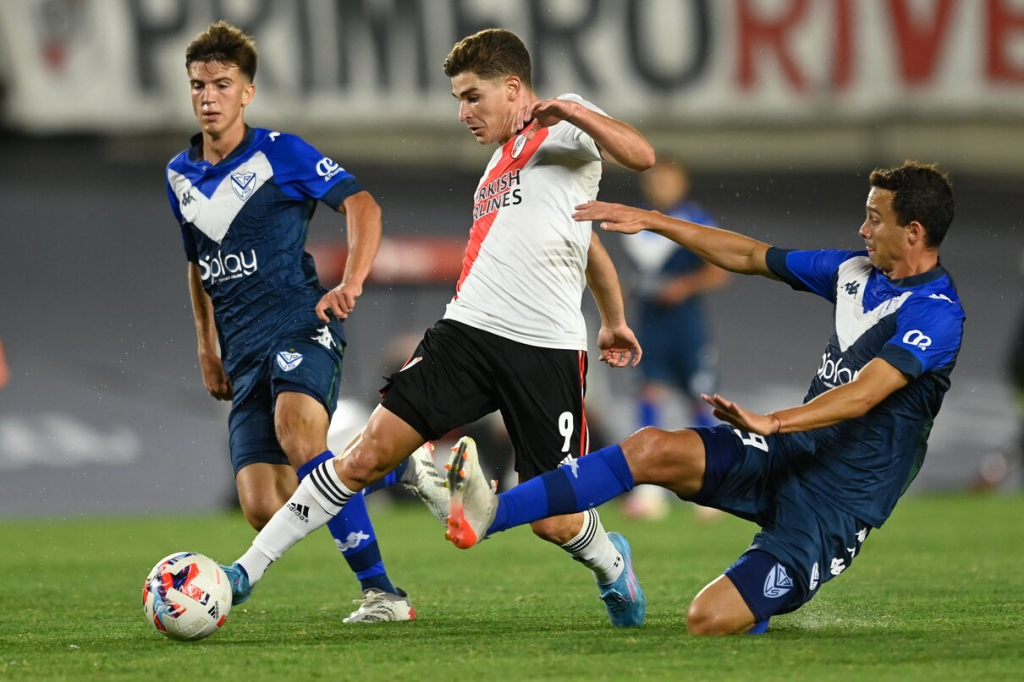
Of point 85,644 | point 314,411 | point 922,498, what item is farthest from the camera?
point 922,498

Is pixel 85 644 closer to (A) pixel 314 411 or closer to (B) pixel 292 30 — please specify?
(A) pixel 314 411

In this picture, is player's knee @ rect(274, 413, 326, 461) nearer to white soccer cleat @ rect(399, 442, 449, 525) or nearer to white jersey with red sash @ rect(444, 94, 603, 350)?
white soccer cleat @ rect(399, 442, 449, 525)

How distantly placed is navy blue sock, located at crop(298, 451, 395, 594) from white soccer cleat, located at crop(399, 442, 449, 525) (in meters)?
0.25

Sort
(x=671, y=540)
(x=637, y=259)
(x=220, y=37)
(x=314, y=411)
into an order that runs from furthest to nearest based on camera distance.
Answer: (x=637, y=259) < (x=671, y=540) < (x=220, y=37) < (x=314, y=411)

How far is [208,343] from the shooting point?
5.49 metres

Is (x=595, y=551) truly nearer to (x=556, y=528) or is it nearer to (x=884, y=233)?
(x=556, y=528)

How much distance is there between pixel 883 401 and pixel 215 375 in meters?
2.50

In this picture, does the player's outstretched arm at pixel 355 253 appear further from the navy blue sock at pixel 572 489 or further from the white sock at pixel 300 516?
the navy blue sock at pixel 572 489

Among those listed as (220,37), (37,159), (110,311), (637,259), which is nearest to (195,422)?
(110,311)

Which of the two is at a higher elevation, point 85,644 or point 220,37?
point 220,37

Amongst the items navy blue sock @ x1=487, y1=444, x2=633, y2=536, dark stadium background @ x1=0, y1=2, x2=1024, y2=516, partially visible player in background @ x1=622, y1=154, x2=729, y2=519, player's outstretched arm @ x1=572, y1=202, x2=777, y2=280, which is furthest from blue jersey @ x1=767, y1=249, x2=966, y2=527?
dark stadium background @ x1=0, y1=2, x2=1024, y2=516

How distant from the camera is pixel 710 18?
1285cm

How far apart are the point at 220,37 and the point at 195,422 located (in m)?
9.06

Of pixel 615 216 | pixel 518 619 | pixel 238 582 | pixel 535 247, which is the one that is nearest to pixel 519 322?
pixel 535 247
